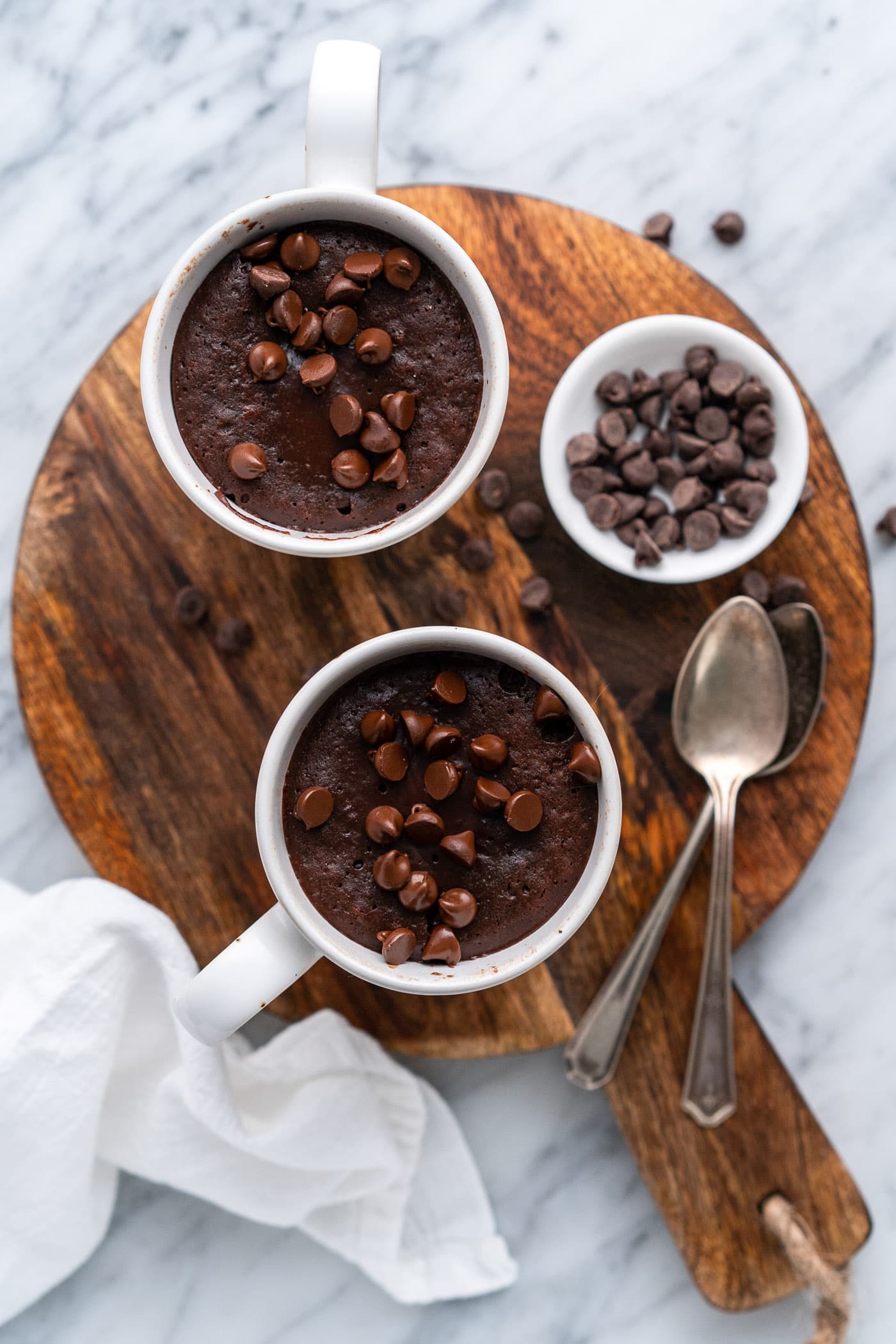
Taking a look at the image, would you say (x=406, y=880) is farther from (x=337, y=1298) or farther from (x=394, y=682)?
(x=337, y=1298)

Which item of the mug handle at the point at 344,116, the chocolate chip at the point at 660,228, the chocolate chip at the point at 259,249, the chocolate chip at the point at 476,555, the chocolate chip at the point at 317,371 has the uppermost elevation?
the mug handle at the point at 344,116

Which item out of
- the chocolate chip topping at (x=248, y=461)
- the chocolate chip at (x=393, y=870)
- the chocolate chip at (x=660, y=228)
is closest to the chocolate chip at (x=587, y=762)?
the chocolate chip at (x=393, y=870)

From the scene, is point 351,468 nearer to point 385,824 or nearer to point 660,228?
point 385,824

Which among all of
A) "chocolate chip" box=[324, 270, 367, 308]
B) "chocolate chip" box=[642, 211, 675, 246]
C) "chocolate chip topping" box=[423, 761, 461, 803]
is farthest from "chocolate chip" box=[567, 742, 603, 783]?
"chocolate chip" box=[642, 211, 675, 246]

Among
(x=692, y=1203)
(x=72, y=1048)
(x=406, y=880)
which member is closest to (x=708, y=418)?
(x=406, y=880)

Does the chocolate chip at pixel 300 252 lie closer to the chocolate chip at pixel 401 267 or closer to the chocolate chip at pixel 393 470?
the chocolate chip at pixel 401 267

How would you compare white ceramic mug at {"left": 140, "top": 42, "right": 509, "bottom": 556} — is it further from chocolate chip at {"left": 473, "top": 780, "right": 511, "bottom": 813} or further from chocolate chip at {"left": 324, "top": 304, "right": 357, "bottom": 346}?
chocolate chip at {"left": 473, "top": 780, "right": 511, "bottom": 813}
